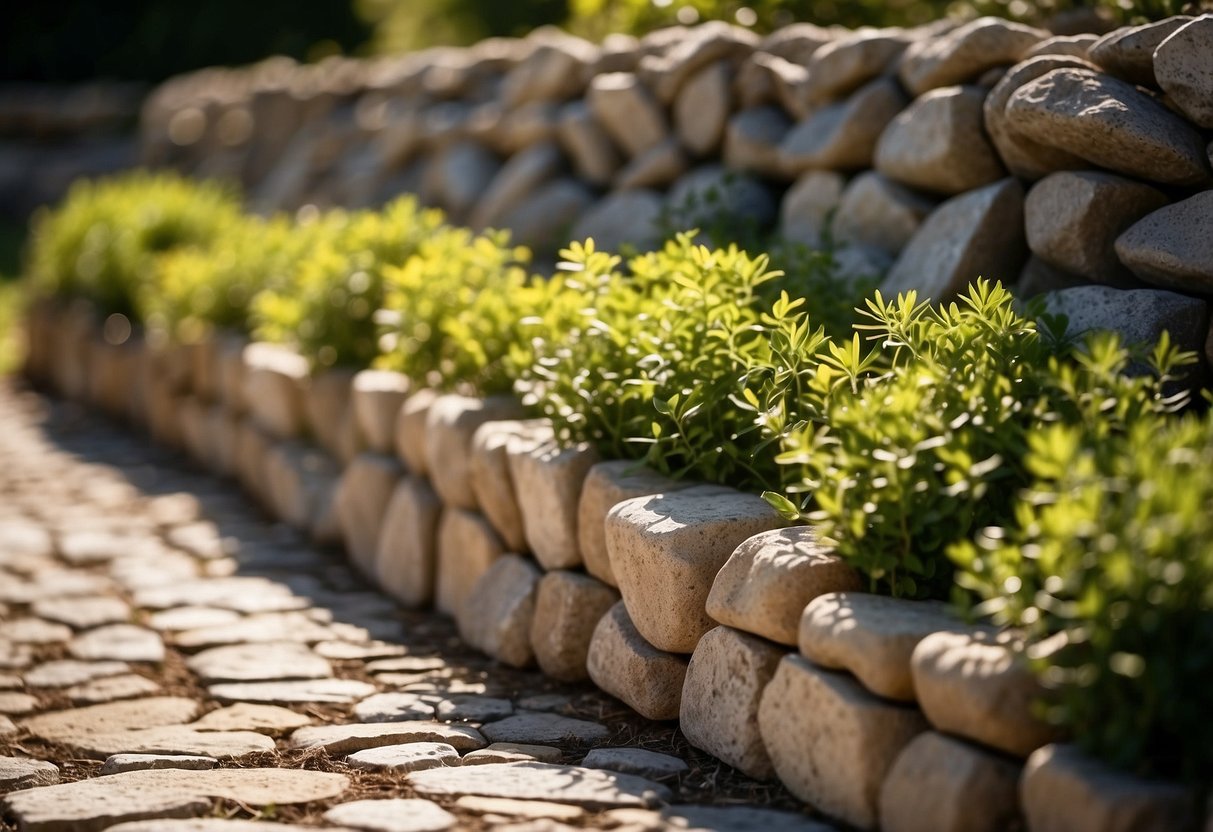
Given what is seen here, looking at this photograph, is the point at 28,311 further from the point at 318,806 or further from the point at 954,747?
the point at 954,747

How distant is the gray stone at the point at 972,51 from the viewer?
3891mm

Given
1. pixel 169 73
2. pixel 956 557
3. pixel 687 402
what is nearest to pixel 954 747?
pixel 956 557

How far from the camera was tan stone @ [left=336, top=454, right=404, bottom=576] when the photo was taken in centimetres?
467

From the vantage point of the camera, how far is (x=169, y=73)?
15.7m

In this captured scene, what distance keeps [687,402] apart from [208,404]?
3769 millimetres

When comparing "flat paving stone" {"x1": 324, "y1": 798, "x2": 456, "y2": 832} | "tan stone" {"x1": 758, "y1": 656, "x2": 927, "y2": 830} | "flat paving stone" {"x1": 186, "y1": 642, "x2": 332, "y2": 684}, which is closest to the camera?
"tan stone" {"x1": 758, "y1": 656, "x2": 927, "y2": 830}

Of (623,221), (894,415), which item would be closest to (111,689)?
(894,415)

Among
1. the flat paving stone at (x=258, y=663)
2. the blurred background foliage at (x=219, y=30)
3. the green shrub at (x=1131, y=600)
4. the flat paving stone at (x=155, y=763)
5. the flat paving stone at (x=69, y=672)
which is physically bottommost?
the flat paving stone at (x=69, y=672)

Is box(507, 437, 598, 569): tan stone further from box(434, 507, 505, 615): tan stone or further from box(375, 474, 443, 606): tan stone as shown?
box(375, 474, 443, 606): tan stone

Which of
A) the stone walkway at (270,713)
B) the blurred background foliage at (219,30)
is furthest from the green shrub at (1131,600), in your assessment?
the blurred background foliage at (219,30)

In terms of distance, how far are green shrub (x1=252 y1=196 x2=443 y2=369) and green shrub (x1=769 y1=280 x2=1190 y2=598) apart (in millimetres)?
2659

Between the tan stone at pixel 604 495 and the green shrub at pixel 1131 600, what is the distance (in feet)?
3.70

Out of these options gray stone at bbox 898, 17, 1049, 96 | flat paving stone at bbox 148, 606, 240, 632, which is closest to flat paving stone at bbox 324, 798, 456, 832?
flat paving stone at bbox 148, 606, 240, 632

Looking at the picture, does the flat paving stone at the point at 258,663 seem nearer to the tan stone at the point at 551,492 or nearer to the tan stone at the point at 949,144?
the tan stone at the point at 551,492
